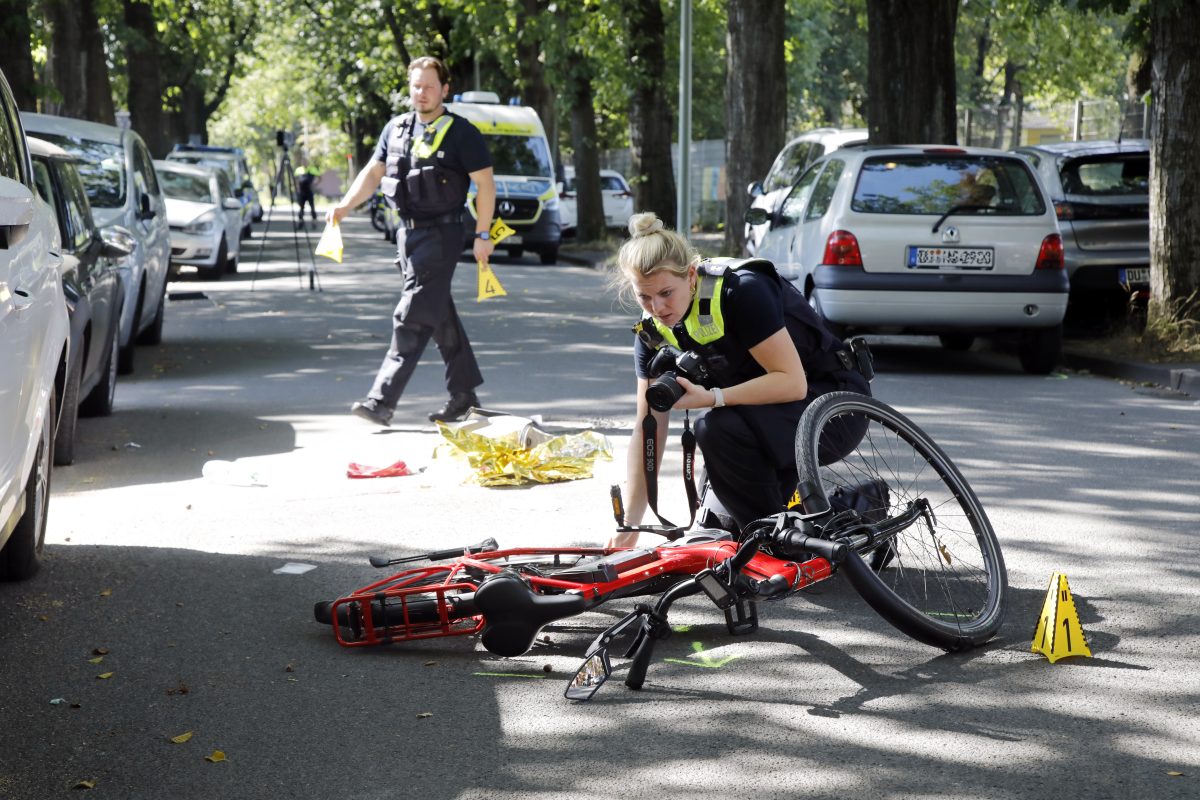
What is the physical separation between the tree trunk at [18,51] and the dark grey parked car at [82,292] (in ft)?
28.1

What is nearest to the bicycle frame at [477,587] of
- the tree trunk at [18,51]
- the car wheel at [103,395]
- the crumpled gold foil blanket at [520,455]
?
the crumpled gold foil blanket at [520,455]

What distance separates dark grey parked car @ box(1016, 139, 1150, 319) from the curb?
1.00 m

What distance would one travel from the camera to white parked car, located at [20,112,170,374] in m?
12.5

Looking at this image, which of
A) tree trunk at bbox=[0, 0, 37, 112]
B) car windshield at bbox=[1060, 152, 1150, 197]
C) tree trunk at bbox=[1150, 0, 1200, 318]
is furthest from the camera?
tree trunk at bbox=[0, 0, 37, 112]

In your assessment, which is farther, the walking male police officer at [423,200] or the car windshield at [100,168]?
the car windshield at [100,168]

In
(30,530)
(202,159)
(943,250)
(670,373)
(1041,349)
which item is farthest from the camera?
(202,159)

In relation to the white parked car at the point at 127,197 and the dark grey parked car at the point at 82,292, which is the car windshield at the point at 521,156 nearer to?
the white parked car at the point at 127,197

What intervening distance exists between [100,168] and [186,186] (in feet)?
35.2

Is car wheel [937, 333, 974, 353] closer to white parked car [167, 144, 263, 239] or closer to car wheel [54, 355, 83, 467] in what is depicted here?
car wheel [54, 355, 83, 467]

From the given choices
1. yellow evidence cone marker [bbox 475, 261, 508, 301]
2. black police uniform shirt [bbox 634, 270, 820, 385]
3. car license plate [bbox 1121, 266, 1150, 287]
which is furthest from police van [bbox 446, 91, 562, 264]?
A: black police uniform shirt [bbox 634, 270, 820, 385]

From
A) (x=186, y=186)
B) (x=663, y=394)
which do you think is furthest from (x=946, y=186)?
(x=186, y=186)

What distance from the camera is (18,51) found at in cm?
1848

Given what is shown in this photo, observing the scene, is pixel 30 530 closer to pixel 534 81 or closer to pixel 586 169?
pixel 586 169

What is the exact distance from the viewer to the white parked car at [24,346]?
449 centimetres
